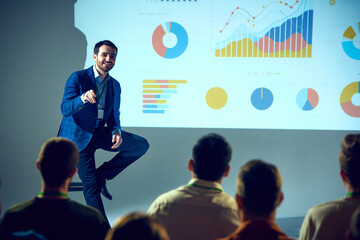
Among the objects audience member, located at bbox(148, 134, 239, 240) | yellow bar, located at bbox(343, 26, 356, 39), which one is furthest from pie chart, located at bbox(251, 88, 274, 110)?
audience member, located at bbox(148, 134, 239, 240)

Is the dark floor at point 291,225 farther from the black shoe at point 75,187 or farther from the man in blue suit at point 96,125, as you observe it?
the black shoe at point 75,187

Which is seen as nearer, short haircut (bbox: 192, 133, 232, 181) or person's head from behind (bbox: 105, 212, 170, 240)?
A: person's head from behind (bbox: 105, 212, 170, 240)

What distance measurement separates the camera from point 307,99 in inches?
131

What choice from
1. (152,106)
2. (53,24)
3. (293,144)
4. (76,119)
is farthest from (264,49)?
(53,24)

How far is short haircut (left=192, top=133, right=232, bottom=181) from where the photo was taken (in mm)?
1459

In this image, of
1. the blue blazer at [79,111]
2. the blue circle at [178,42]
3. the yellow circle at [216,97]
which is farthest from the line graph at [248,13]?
the blue blazer at [79,111]

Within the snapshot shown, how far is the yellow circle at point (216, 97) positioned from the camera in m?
3.32

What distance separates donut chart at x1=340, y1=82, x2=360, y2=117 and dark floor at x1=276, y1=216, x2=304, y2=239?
1113 millimetres

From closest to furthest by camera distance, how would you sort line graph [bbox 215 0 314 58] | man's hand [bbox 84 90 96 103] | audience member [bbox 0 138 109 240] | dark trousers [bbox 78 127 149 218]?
audience member [bbox 0 138 109 240]
man's hand [bbox 84 90 96 103]
dark trousers [bbox 78 127 149 218]
line graph [bbox 215 0 314 58]

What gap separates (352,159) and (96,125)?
1.93m

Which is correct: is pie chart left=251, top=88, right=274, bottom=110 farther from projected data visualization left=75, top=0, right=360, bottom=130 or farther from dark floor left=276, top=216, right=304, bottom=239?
dark floor left=276, top=216, right=304, bottom=239

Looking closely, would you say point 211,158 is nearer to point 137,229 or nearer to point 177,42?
point 137,229

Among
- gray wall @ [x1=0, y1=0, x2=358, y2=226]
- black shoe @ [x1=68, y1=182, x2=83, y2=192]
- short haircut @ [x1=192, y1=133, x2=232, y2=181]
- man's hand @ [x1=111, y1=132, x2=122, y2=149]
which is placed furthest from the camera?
gray wall @ [x1=0, y1=0, x2=358, y2=226]

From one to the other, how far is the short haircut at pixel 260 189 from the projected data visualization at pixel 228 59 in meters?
2.22
